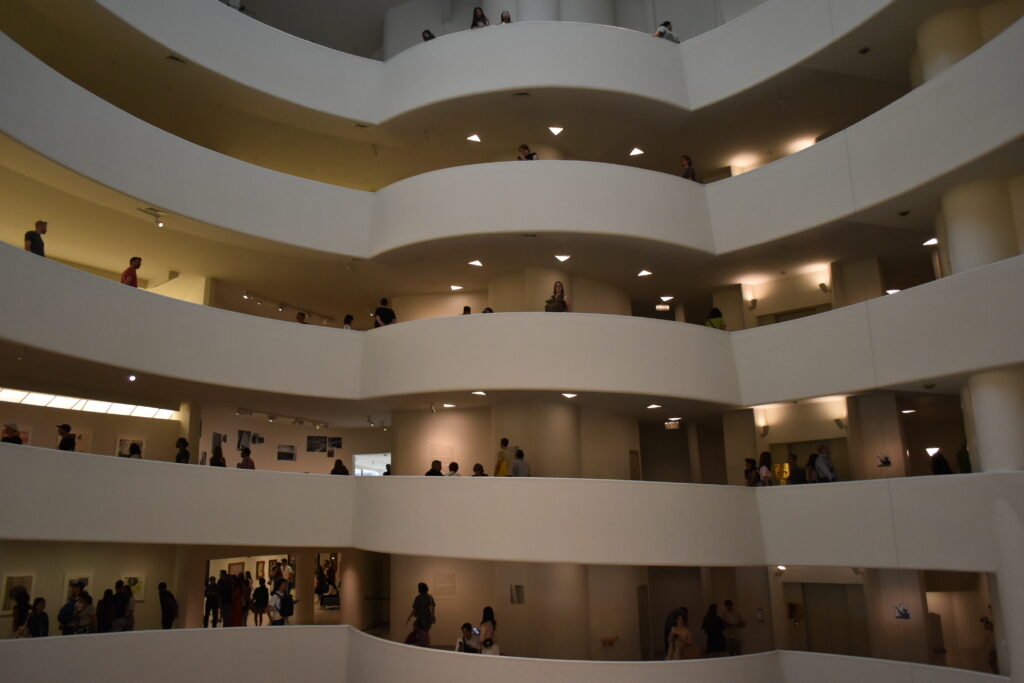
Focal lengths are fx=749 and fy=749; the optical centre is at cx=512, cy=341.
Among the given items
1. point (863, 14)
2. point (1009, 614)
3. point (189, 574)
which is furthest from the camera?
point (189, 574)

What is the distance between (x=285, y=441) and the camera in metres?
27.7

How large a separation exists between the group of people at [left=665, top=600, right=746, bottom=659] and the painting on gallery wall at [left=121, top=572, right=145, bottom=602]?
13812mm

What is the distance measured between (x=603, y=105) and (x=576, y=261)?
423 centimetres

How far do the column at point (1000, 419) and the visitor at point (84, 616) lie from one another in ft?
60.4

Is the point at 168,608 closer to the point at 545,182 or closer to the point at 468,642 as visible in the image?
the point at 468,642

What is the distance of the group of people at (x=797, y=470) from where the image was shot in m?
17.3

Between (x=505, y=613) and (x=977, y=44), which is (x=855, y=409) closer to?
(x=977, y=44)

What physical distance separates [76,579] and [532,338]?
42.4ft

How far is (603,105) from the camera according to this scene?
794 inches

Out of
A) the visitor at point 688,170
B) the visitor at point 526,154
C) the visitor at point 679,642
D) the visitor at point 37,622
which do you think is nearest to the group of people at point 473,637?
the visitor at point 679,642

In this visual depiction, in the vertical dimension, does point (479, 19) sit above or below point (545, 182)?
above

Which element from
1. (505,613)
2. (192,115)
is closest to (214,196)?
(192,115)

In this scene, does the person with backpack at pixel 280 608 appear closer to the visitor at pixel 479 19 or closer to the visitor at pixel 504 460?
the visitor at pixel 504 460

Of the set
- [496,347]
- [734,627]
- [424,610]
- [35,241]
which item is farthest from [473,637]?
[35,241]
